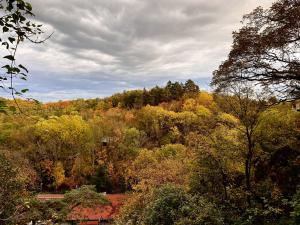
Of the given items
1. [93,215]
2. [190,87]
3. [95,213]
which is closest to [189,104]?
[190,87]

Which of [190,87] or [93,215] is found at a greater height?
[190,87]

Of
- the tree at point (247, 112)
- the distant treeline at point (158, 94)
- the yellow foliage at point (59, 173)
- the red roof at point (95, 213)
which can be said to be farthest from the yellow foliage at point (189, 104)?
the tree at point (247, 112)

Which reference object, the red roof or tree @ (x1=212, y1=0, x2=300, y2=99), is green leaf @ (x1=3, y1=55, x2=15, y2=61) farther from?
the red roof

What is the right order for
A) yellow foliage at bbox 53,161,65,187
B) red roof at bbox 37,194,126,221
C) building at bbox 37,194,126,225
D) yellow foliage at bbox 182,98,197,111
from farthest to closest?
yellow foliage at bbox 182,98,197,111 < yellow foliage at bbox 53,161,65,187 < red roof at bbox 37,194,126,221 < building at bbox 37,194,126,225

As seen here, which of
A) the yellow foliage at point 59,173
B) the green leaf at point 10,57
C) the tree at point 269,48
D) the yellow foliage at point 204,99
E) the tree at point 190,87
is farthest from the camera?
the tree at point 190,87

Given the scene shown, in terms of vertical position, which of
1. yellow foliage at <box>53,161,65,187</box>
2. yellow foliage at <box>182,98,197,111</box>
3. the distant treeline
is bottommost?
yellow foliage at <box>53,161,65,187</box>

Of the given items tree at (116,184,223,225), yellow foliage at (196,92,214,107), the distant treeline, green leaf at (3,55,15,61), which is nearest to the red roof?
tree at (116,184,223,225)

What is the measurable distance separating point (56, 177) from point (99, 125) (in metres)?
9.76

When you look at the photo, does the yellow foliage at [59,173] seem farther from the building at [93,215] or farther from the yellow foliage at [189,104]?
the yellow foliage at [189,104]

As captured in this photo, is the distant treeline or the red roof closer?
the red roof

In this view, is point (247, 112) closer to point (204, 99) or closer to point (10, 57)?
point (10, 57)

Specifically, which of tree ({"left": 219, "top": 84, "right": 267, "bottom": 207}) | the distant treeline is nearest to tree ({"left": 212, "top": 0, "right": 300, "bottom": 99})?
tree ({"left": 219, "top": 84, "right": 267, "bottom": 207})

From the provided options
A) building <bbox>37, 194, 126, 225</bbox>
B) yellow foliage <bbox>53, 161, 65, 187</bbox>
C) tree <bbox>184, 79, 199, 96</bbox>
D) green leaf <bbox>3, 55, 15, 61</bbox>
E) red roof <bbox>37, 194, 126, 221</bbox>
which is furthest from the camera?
tree <bbox>184, 79, 199, 96</bbox>

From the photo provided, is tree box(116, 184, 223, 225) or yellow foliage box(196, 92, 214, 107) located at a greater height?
yellow foliage box(196, 92, 214, 107)
